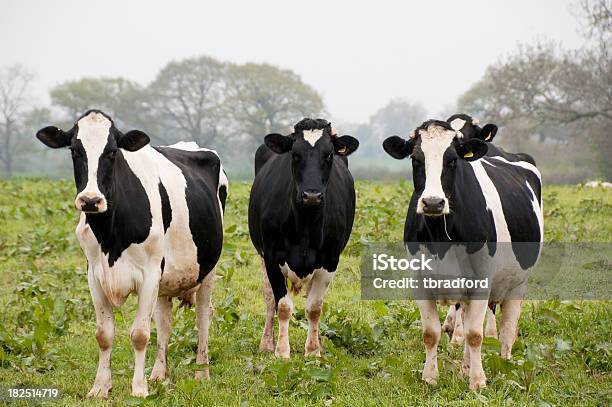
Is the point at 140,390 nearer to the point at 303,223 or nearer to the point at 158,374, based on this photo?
the point at 158,374

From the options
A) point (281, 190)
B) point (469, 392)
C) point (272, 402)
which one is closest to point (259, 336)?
point (281, 190)

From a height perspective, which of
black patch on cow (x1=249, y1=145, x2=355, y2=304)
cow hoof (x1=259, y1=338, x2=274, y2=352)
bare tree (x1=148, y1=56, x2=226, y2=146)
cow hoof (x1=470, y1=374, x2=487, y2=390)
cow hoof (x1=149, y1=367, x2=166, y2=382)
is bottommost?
cow hoof (x1=259, y1=338, x2=274, y2=352)

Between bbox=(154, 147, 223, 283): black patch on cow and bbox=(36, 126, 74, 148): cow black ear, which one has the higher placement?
bbox=(36, 126, 74, 148): cow black ear

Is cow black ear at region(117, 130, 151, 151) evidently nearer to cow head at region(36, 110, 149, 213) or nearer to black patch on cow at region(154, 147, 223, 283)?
cow head at region(36, 110, 149, 213)

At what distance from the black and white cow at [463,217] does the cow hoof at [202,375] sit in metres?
2.03

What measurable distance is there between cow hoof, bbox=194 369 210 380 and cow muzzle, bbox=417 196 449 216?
8.56ft

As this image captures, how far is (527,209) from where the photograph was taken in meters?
7.33

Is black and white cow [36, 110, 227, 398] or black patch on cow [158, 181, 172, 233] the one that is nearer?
black and white cow [36, 110, 227, 398]

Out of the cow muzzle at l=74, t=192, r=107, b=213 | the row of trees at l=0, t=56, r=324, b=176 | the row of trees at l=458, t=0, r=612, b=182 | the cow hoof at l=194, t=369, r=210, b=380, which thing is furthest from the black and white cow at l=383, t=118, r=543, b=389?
the row of trees at l=0, t=56, r=324, b=176

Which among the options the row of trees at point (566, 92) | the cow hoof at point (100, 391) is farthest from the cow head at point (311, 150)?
the row of trees at point (566, 92)

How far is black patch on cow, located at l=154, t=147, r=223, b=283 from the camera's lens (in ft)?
23.5

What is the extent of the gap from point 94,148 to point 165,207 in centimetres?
101

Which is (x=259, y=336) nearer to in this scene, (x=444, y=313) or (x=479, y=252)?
(x=444, y=313)

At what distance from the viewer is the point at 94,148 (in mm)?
5832
